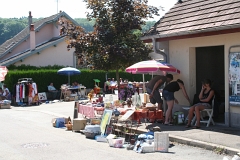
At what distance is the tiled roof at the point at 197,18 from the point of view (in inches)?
433

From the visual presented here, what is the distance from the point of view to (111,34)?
1507 cm

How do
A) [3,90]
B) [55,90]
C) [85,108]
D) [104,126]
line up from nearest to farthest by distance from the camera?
[104,126]
[85,108]
[3,90]
[55,90]

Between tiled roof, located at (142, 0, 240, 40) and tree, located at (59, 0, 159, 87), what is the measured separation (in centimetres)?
140

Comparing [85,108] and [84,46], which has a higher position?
[84,46]

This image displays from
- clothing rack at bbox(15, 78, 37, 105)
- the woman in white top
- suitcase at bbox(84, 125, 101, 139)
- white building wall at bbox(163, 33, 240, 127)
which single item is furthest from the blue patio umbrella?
suitcase at bbox(84, 125, 101, 139)

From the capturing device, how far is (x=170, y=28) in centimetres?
1304

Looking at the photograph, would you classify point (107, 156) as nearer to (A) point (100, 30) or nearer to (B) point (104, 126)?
(B) point (104, 126)

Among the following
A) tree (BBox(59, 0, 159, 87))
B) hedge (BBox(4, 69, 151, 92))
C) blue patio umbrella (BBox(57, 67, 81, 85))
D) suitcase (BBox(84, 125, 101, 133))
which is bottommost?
suitcase (BBox(84, 125, 101, 133))

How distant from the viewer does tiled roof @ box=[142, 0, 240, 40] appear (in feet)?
36.1

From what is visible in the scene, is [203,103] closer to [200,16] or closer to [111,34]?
[200,16]

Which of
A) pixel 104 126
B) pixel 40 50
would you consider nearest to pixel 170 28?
pixel 104 126

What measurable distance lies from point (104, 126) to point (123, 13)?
5.66 meters

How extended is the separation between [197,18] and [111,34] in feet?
12.9

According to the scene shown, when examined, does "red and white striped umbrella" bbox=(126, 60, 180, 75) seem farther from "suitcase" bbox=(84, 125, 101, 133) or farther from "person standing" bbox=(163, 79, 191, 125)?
"suitcase" bbox=(84, 125, 101, 133)
